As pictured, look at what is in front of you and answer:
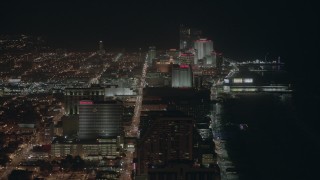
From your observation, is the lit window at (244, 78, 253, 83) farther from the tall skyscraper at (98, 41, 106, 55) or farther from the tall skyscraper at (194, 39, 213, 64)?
the tall skyscraper at (98, 41, 106, 55)

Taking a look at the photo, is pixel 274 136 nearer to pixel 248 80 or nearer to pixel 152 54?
pixel 248 80

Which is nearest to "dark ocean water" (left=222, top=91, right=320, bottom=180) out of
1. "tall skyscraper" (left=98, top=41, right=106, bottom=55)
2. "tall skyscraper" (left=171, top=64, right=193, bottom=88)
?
"tall skyscraper" (left=171, top=64, right=193, bottom=88)

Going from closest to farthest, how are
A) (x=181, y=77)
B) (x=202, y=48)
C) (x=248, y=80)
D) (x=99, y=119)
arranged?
(x=99, y=119) < (x=181, y=77) < (x=248, y=80) < (x=202, y=48)

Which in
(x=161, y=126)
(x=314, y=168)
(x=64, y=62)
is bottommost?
(x=314, y=168)

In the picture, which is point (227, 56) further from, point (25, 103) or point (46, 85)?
point (25, 103)

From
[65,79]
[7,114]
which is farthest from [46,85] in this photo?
[7,114]

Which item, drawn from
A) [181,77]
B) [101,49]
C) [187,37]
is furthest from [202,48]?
[181,77]
